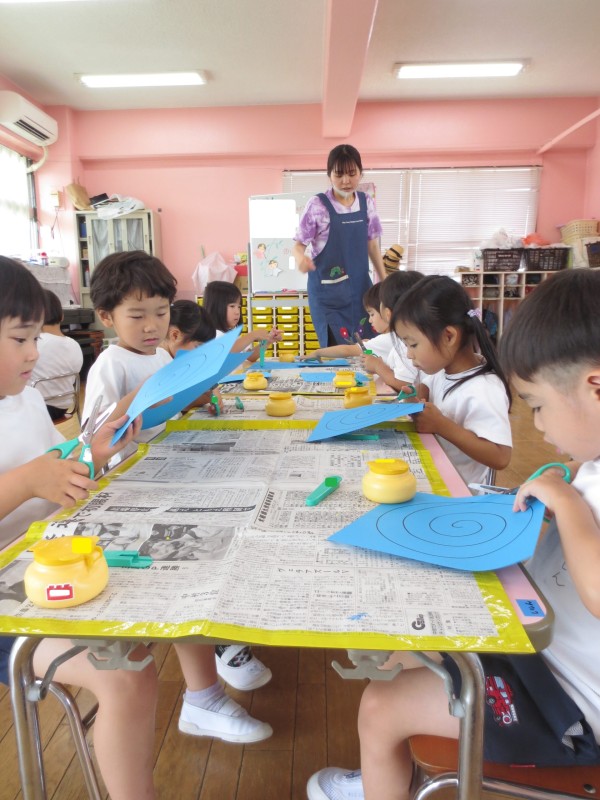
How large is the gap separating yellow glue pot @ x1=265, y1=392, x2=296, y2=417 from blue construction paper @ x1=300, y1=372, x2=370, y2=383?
529mm

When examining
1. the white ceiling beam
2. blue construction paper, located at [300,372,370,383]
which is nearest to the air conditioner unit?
the white ceiling beam

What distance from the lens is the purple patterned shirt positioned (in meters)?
3.04

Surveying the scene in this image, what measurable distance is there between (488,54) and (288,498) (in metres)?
5.61

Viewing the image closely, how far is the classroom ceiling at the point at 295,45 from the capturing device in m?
4.21

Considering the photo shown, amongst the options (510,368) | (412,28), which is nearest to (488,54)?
(412,28)

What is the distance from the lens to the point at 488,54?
201 inches

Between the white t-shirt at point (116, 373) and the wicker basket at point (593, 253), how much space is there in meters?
5.47

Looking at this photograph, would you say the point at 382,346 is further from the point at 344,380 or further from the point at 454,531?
the point at 454,531

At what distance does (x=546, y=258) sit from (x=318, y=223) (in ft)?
13.5

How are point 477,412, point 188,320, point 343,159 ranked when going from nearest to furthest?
1. point 477,412
2. point 188,320
3. point 343,159

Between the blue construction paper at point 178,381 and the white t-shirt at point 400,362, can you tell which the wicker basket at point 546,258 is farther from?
the blue construction paper at point 178,381

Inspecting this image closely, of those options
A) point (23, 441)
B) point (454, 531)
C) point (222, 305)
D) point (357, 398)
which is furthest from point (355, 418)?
point (222, 305)

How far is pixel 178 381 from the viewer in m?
0.97

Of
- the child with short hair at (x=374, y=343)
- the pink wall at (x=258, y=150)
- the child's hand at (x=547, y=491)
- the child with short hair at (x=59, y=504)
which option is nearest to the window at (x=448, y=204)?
the pink wall at (x=258, y=150)
